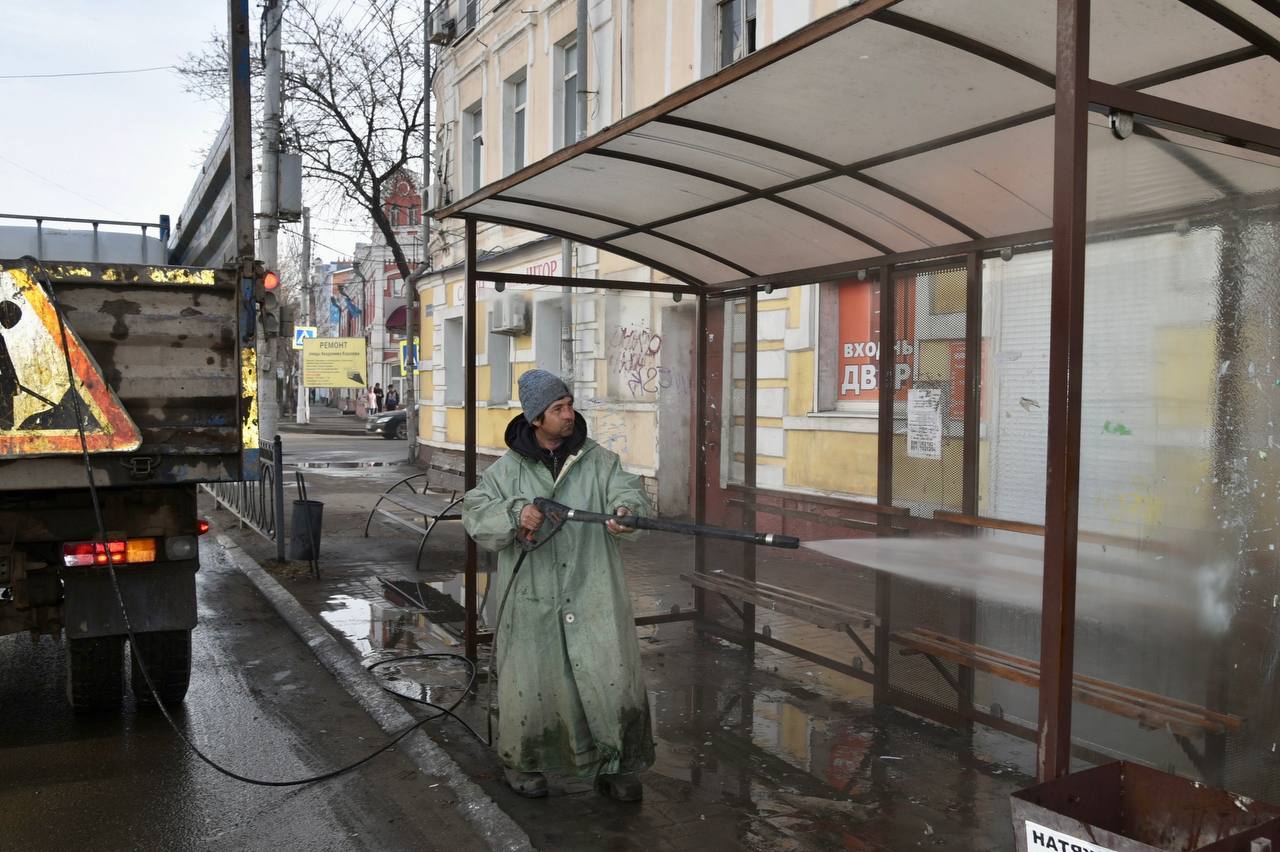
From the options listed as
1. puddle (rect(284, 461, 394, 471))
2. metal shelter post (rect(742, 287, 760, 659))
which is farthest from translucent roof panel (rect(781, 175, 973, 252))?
puddle (rect(284, 461, 394, 471))

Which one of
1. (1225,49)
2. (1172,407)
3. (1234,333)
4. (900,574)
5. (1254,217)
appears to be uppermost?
(1225,49)

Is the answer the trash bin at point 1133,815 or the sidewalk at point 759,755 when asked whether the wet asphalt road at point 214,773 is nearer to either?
the sidewalk at point 759,755

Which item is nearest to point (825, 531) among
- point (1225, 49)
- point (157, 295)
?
point (1225, 49)

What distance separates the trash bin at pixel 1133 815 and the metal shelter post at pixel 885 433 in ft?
8.55

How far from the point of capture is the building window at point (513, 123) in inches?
675

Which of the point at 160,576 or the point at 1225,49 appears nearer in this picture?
the point at 1225,49

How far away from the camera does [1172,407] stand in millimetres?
3205

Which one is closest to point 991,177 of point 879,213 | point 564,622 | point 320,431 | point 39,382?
point 879,213

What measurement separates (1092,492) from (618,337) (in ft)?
14.2

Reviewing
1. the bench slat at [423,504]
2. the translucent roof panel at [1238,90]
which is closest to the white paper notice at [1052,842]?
the translucent roof panel at [1238,90]

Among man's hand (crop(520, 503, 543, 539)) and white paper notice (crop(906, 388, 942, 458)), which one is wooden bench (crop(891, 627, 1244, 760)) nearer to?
white paper notice (crop(906, 388, 942, 458))

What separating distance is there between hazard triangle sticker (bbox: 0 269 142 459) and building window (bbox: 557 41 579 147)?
11199 millimetres

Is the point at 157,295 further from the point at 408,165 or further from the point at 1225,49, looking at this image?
the point at 408,165

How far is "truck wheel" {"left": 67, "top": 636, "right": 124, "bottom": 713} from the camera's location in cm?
524
